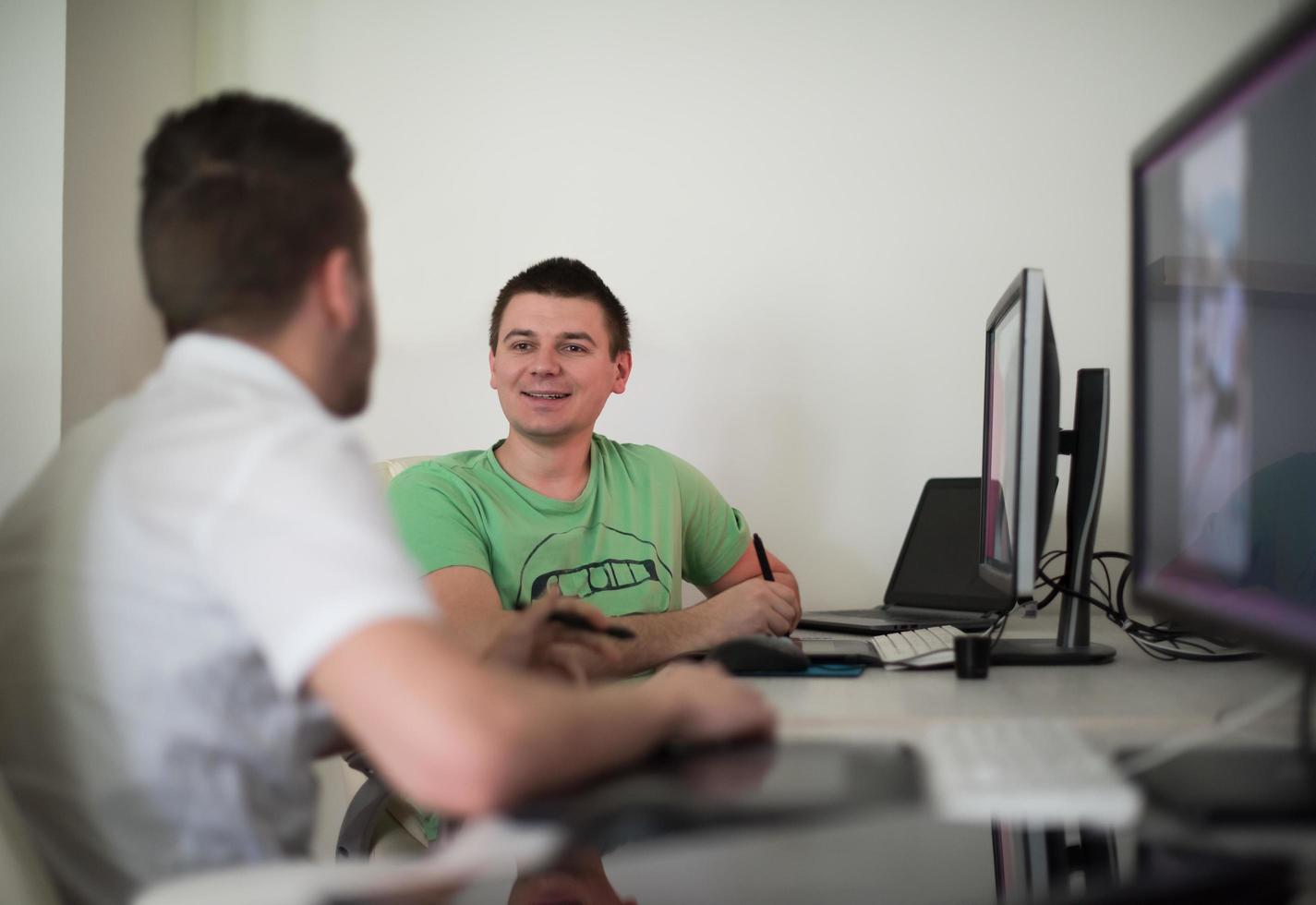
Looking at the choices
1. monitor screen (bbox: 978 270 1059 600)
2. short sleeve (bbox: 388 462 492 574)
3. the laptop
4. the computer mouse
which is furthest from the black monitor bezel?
short sleeve (bbox: 388 462 492 574)

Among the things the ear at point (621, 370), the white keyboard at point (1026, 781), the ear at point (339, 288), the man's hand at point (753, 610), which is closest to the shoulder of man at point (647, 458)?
the ear at point (621, 370)

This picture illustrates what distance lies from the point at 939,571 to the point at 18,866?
167 cm

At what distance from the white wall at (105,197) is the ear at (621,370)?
79cm

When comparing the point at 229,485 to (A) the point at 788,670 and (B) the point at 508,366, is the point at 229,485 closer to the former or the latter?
(A) the point at 788,670

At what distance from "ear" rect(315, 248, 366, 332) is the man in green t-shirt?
0.73 m

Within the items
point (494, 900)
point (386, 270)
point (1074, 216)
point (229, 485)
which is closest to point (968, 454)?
point (1074, 216)

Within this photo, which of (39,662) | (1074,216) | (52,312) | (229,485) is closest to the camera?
(229,485)

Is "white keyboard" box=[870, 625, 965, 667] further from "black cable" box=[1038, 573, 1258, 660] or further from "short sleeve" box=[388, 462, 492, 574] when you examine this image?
"short sleeve" box=[388, 462, 492, 574]

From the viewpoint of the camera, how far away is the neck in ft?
6.45

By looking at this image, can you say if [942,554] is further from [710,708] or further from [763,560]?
[710,708]

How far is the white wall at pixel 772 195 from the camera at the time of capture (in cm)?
234

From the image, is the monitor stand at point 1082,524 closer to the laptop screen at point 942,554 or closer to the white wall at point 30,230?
the laptop screen at point 942,554

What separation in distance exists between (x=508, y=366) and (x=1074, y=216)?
1.20 m

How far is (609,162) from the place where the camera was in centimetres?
244
